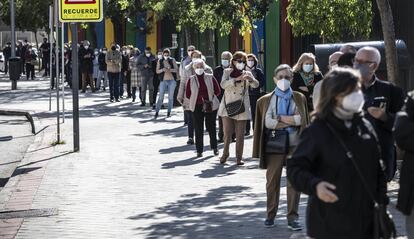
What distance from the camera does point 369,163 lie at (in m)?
5.64

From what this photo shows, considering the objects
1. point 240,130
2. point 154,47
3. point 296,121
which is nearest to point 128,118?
point 240,130

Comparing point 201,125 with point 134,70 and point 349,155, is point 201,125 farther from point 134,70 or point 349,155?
point 134,70

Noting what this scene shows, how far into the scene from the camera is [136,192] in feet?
39.7

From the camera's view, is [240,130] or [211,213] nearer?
[211,213]

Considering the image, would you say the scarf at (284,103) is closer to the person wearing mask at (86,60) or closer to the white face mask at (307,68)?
the white face mask at (307,68)

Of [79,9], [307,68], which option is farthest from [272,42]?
[307,68]

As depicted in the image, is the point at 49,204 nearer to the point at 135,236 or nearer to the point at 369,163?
the point at 135,236

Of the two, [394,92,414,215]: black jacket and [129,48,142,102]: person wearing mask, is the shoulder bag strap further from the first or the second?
[129,48,142,102]: person wearing mask

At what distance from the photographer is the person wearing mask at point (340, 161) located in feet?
18.2

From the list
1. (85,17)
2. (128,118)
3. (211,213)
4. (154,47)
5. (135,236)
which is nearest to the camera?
(135,236)

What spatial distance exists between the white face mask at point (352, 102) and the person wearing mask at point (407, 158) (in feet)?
3.00

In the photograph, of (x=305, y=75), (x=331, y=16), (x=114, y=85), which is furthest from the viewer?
(x=114, y=85)

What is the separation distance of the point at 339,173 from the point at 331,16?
14.7 metres

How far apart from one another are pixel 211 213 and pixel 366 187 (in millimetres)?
4963
